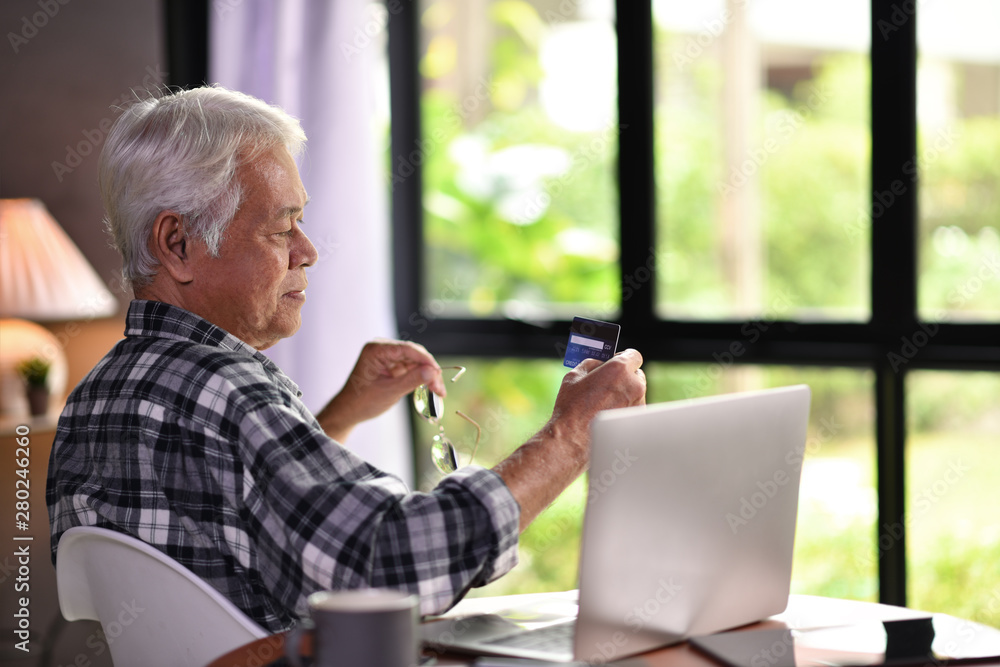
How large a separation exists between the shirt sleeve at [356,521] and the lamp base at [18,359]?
129 cm

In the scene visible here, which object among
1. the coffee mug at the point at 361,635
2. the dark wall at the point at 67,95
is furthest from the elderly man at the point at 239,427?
the dark wall at the point at 67,95

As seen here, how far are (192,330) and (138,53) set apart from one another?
1.52m

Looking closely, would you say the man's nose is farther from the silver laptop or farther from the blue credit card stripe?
the silver laptop

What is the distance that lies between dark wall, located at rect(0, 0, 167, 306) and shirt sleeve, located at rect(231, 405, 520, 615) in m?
1.48

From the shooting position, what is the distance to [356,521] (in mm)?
1060

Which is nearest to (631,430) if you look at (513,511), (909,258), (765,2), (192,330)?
(513,511)

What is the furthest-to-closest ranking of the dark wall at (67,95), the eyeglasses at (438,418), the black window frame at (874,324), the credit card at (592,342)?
1. the black window frame at (874,324)
2. the dark wall at (67,95)
3. the eyeglasses at (438,418)
4. the credit card at (592,342)

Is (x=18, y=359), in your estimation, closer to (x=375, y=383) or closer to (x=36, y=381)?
(x=36, y=381)

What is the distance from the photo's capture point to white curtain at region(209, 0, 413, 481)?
2.74m

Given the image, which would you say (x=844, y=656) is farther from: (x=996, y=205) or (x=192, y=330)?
(x=996, y=205)

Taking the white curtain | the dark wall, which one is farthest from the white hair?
the white curtain

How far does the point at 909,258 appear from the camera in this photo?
95.6 inches

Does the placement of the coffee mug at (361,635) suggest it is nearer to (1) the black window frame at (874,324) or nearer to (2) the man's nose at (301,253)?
(2) the man's nose at (301,253)

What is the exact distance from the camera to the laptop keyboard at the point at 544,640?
1058 millimetres
